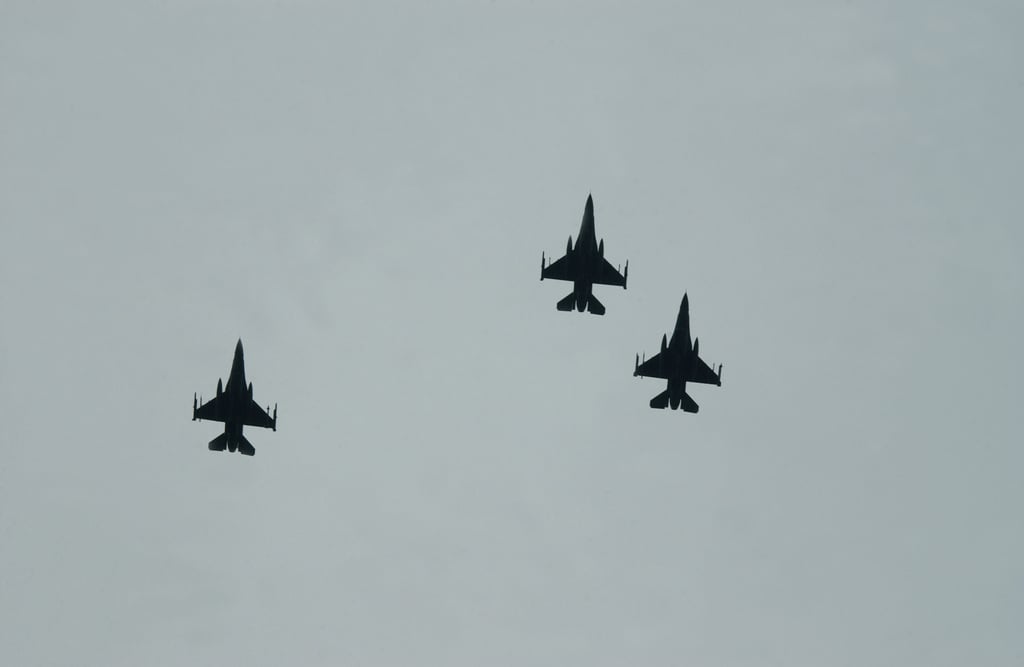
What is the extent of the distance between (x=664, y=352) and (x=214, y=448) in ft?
90.4

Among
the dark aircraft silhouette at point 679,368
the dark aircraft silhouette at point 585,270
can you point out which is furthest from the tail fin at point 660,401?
the dark aircraft silhouette at point 585,270

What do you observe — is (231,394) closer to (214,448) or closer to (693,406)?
(214,448)

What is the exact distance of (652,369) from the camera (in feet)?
345

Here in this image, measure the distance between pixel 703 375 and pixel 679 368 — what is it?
2.39 meters

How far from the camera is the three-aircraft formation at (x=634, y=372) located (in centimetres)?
10269

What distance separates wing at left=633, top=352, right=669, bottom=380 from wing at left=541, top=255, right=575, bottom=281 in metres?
6.85

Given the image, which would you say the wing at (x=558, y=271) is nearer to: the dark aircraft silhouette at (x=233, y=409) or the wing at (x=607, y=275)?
the wing at (x=607, y=275)

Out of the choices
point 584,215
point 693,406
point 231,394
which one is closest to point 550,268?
point 584,215

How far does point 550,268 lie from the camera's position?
105 metres

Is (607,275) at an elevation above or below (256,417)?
above

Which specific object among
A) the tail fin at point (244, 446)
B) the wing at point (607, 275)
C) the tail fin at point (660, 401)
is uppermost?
the wing at point (607, 275)

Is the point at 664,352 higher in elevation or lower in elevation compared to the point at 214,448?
higher

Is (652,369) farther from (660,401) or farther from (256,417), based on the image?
(256,417)

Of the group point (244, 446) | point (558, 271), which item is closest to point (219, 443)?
point (244, 446)
